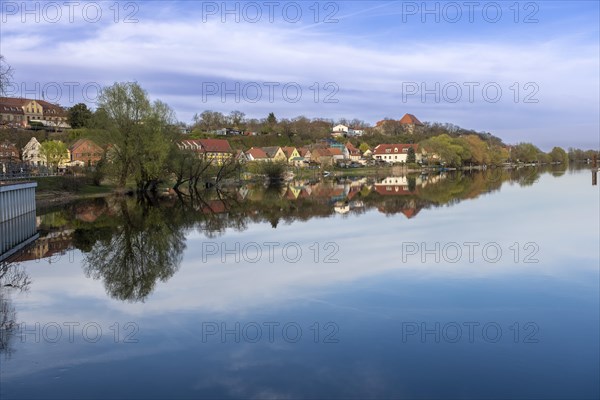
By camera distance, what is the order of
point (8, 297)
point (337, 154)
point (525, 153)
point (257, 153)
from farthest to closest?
point (525, 153), point (337, 154), point (257, 153), point (8, 297)

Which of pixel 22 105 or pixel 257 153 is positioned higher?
pixel 22 105

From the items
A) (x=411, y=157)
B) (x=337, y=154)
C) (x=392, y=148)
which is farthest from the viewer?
(x=392, y=148)

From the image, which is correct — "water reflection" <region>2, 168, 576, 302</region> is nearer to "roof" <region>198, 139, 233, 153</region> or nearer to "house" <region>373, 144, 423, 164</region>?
"roof" <region>198, 139, 233, 153</region>

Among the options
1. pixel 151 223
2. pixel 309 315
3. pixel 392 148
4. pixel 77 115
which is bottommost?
pixel 309 315

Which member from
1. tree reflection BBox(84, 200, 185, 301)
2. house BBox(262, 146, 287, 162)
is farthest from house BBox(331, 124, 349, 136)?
tree reflection BBox(84, 200, 185, 301)

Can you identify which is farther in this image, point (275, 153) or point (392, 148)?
point (392, 148)

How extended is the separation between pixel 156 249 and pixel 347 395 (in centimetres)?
1285

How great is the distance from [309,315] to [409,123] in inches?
6653

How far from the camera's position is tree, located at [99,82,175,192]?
4406 centimetres

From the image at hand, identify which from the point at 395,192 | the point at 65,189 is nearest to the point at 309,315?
the point at 65,189

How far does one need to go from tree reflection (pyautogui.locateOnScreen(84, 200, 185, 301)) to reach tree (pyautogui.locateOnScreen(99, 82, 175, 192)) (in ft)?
60.1

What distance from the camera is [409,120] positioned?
6959 inches

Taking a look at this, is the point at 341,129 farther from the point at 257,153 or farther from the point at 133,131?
the point at 133,131

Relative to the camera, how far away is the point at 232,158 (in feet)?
205
